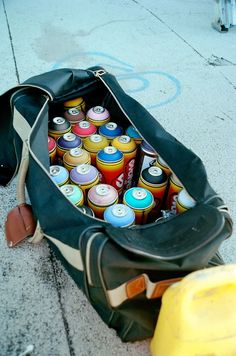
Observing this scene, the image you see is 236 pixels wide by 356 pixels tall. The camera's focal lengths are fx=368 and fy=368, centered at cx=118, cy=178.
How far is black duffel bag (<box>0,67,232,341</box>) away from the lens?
700mm

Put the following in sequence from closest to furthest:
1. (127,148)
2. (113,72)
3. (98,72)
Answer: (127,148) → (98,72) → (113,72)

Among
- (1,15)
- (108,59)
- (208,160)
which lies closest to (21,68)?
(108,59)

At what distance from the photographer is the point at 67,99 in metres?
1.20

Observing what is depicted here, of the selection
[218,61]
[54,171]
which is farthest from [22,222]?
[218,61]

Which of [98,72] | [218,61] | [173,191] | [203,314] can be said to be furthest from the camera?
[218,61]

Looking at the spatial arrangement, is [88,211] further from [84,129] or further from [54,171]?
[84,129]

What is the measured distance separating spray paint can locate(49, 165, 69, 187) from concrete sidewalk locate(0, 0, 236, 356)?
21 centimetres

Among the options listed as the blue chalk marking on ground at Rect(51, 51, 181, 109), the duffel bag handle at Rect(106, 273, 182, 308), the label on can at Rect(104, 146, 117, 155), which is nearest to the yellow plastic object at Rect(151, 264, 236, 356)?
the duffel bag handle at Rect(106, 273, 182, 308)

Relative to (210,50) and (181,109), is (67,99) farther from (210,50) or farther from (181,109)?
(210,50)

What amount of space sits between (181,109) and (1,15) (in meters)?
1.45

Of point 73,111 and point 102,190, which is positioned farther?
point 73,111

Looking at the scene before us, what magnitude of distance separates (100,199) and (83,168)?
124 mm

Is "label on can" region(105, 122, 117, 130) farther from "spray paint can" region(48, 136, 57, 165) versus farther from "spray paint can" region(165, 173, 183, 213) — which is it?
"spray paint can" region(165, 173, 183, 213)

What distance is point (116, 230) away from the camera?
736mm
